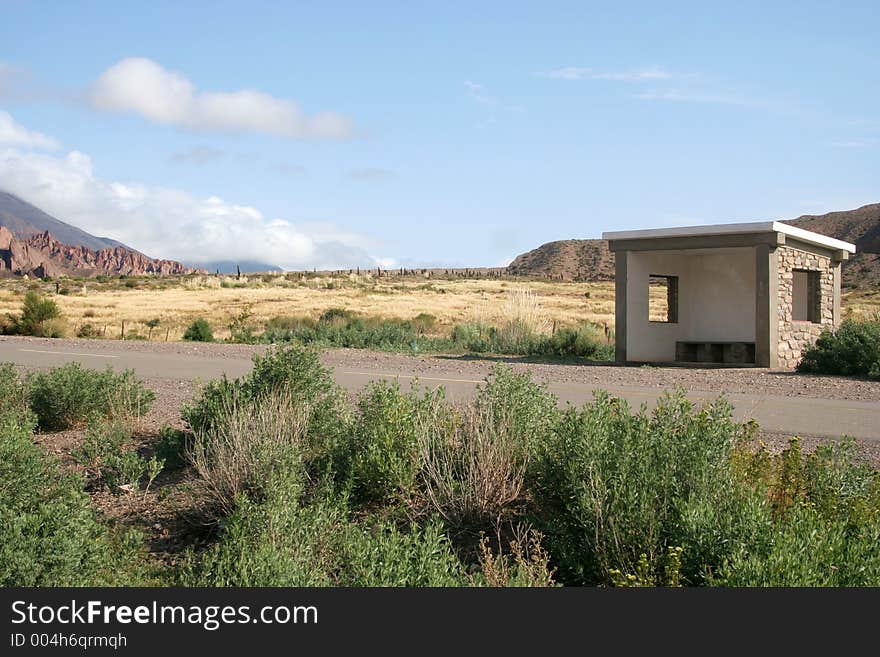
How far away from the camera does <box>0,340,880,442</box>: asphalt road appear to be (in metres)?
11.4

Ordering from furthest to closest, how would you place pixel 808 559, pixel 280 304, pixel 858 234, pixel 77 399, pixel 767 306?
pixel 858 234
pixel 280 304
pixel 767 306
pixel 77 399
pixel 808 559

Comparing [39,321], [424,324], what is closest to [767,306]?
[424,324]

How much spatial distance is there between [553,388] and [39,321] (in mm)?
24574

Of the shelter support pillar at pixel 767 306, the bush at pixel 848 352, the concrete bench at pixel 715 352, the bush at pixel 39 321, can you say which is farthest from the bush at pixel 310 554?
the bush at pixel 39 321

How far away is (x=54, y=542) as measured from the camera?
18.7ft

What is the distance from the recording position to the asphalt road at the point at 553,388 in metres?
11.4

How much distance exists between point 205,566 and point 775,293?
17.6 meters


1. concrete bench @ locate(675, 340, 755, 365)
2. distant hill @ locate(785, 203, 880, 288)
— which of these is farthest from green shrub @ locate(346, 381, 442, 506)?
distant hill @ locate(785, 203, 880, 288)

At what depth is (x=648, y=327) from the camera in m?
22.8

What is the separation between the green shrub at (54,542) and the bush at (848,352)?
15668mm

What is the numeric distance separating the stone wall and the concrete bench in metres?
1.10

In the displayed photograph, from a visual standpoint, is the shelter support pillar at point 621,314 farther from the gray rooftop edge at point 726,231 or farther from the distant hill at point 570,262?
the distant hill at point 570,262

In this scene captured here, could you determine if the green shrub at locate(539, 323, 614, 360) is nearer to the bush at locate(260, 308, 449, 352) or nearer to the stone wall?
the bush at locate(260, 308, 449, 352)

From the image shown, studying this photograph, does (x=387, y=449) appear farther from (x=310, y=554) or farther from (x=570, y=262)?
(x=570, y=262)
